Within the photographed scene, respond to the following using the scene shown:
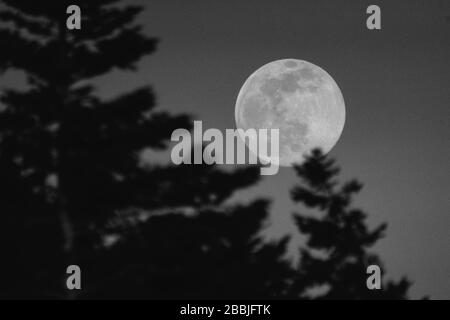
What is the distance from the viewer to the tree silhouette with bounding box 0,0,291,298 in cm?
1925

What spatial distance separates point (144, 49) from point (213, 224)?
256 inches

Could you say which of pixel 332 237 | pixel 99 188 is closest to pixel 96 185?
pixel 99 188

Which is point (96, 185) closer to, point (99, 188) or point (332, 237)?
point (99, 188)

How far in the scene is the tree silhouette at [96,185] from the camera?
19.2 m

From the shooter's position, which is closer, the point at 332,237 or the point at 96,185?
the point at 96,185

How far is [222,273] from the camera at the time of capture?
2266 cm

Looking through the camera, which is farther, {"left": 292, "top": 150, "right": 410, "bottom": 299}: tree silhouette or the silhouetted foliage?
{"left": 292, "top": 150, "right": 410, "bottom": 299}: tree silhouette

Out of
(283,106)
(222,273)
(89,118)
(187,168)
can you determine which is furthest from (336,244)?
(89,118)

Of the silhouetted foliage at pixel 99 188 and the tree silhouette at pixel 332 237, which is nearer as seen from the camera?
Result: the silhouetted foliage at pixel 99 188

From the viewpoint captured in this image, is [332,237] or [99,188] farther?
[332,237]

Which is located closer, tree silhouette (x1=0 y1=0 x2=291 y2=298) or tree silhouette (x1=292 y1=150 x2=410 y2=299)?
tree silhouette (x1=0 y1=0 x2=291 y2=298)

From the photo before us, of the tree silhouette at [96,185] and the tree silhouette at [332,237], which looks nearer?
the tree silhouette at [96,185]

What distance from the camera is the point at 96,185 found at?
785 inches
